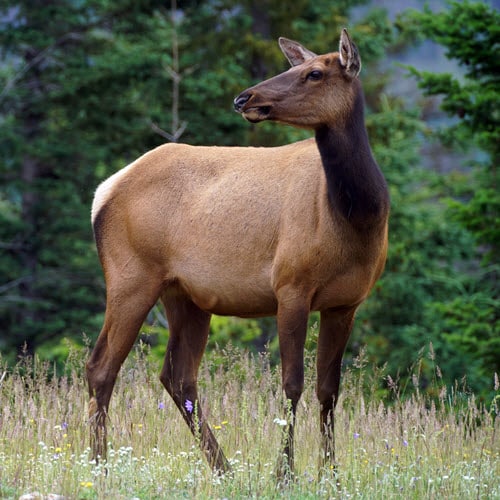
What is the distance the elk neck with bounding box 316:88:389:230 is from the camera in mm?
6070

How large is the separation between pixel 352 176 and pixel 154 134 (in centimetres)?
1275

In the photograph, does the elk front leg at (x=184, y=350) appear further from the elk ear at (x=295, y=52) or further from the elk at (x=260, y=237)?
the elk ear at (x=295, y=52)

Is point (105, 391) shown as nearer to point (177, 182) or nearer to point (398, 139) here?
point (177, 182)

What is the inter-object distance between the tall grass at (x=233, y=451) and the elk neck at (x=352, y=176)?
1.18m

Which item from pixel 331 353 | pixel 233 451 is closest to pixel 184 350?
pixel 233 451

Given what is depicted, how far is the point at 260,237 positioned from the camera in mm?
6441

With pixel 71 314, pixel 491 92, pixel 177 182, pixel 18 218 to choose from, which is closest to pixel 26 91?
pixel 18 218

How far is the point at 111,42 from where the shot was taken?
66.8 ft

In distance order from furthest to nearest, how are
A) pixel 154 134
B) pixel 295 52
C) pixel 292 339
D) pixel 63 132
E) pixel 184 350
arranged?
pixel 63 132 → pixel 154 134 → pixel 184 350 → pixel 295 52 → pixel 292 339

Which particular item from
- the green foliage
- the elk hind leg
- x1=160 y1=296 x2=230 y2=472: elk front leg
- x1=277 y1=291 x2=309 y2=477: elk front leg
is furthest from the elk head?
the green foliage

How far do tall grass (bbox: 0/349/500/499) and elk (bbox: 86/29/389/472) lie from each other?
0.18 m

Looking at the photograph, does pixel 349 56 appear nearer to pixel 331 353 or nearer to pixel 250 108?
pixel 250 108

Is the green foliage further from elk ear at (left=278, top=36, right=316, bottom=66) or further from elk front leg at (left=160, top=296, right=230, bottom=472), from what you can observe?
elk front leg at (left=160, top=296, right=230, bottom=472)

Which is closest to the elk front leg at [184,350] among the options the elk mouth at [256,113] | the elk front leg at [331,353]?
the elk front leg at [331,353]
